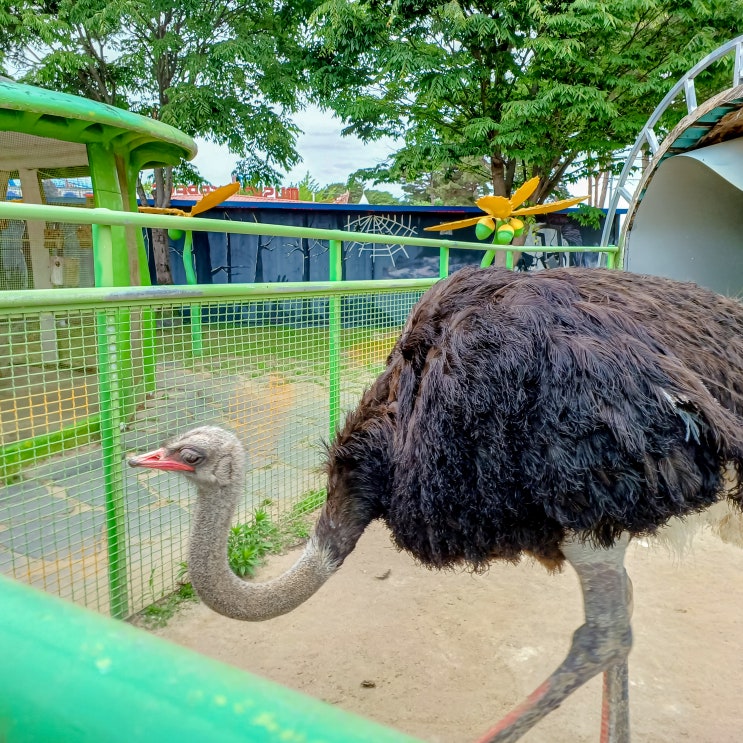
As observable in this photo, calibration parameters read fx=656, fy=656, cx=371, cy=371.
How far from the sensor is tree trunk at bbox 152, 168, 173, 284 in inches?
381

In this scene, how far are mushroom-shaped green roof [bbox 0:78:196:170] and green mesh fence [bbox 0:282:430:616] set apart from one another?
1675 mm

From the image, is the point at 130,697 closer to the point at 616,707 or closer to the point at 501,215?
the point at 616,707

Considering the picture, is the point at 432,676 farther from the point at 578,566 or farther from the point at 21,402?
the point at 21,402

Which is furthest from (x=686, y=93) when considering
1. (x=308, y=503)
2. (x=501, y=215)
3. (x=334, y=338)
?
(x=308, y=503)

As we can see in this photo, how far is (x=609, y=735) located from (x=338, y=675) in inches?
33.2

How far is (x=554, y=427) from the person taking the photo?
1.50 m

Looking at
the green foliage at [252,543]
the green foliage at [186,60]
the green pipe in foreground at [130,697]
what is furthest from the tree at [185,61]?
the green pipe in foreground at [130,697]

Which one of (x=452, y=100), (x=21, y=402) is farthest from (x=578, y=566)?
(x=452, y=100)

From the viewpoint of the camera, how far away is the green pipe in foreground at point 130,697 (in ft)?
0.84

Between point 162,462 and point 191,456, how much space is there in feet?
0.25

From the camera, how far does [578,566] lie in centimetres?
171

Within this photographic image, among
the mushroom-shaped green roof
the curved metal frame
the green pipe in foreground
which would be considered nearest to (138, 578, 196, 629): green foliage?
the green pipe in foreground

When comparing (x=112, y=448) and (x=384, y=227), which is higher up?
(x=384, y=227)

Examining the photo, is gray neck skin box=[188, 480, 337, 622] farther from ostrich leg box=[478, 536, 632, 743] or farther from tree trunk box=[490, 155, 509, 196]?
tree trunk box=[490, 155, 509, 196]
